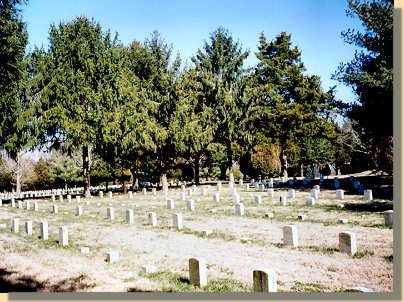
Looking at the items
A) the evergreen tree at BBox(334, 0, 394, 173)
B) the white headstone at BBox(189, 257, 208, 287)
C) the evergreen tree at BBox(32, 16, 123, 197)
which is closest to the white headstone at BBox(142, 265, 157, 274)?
the white headstone at BBox(189, 257, 208, 287)

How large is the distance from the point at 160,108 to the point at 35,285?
1864 centimetres

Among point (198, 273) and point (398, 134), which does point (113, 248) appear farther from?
point (398, 134)

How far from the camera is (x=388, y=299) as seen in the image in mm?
4297

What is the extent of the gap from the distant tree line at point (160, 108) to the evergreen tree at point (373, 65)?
1329mm

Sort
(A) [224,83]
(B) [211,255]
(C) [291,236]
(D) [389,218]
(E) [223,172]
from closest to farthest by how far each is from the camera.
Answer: (B) [211,255], (C) [291,236], (D) [389,218], (A) [224,83], (E) [223,172]

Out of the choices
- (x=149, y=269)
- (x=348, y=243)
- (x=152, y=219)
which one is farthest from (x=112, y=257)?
(x=348, y=243)

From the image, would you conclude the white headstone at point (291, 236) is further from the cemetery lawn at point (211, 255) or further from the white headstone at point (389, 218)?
the white headstone at point (389, 218)

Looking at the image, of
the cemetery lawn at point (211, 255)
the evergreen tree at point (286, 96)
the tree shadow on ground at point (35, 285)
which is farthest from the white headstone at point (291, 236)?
the evergreen tree at point (286, 96)

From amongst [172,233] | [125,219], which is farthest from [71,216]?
[172,233]

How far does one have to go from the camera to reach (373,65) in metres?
6.66

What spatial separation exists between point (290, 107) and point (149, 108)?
1064 cm

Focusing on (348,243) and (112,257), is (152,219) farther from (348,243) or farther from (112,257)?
(348,243)

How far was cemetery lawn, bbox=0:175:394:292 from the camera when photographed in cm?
473

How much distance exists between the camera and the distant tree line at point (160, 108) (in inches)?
716
